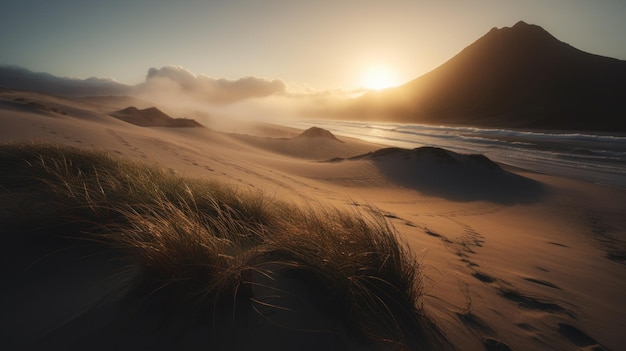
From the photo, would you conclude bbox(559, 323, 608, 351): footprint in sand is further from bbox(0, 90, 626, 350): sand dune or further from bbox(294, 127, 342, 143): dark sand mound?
bbox(294, 127, 342, 143): dark sand mound

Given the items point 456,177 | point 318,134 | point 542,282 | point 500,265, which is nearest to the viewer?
point 542,282

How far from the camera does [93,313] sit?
5.02ft

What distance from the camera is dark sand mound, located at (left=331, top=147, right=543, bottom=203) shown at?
33.7 feet

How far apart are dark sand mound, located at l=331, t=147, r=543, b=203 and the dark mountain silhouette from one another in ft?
186

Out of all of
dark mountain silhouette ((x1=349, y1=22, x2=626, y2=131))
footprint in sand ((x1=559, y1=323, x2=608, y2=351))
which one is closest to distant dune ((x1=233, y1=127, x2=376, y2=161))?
footprint in sand ((x1=559, y1=323, x2=608, y2=351))

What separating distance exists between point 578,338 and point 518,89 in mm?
109358

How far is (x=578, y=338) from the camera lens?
6.66 feet

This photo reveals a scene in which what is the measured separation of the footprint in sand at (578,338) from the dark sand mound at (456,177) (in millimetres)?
8149

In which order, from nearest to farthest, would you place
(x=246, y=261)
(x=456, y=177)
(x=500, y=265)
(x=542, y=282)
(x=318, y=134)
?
(x=246, y=261) → (x=542, y=282) → (x=500, y=265) → (x=456, y=177) → (x=318, y=134)

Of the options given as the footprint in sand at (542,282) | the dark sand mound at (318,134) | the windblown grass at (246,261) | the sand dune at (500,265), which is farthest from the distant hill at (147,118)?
the footprint in sand at (542,282)

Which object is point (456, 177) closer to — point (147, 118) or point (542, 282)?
point (542, 282)

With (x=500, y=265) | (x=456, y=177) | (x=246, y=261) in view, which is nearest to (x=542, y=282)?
(x=500, y=265)

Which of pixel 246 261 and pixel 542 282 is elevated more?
pixel 246 261

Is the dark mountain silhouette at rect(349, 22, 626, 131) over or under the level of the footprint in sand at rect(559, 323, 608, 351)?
over
